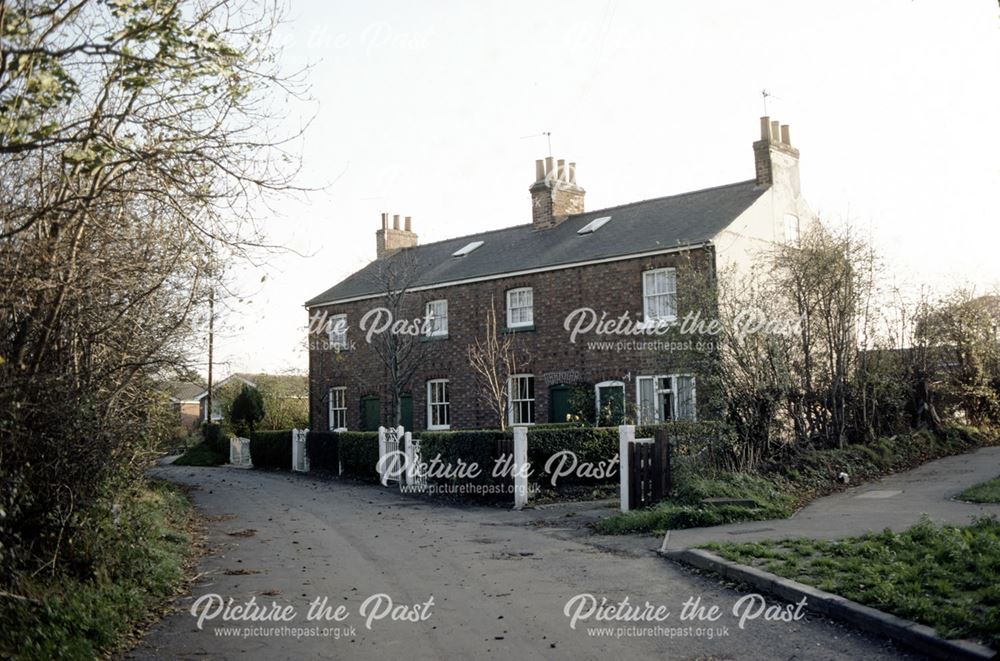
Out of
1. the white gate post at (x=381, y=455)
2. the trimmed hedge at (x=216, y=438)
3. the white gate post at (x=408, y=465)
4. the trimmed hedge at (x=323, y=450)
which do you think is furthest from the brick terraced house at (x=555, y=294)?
the white gate post at (x=408, y=465)

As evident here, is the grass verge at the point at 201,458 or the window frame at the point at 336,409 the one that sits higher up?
the window frame at the point at 336,409

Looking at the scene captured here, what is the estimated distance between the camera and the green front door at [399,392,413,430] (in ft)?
95.3

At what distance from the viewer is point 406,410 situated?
29406mm

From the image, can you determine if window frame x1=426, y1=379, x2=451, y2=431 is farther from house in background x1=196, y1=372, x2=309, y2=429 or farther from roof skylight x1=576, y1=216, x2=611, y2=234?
house in background x1=196, y1=372, x2=309, y2=429

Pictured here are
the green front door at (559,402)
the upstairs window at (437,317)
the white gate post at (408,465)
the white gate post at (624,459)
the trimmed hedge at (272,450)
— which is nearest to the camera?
the white gate post at (624,459)

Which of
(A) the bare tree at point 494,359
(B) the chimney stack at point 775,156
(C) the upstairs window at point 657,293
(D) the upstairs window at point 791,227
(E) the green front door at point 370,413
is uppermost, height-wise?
(B) the chimney stack at point 775,156

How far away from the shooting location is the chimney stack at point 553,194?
2861 centimetres

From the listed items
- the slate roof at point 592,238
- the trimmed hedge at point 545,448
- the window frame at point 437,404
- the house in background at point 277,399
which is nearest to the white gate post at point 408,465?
the trimmed hedge at point 545,448

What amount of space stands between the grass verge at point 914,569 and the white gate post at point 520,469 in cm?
661

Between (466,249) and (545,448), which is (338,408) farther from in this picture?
(545,448)

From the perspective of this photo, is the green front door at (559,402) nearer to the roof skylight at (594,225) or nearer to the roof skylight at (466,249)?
the roof skylight at (594,225)

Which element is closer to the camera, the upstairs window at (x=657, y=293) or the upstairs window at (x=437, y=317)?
the upstairs window at (x=657, y=293)

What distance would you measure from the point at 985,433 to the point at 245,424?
93.6 ft

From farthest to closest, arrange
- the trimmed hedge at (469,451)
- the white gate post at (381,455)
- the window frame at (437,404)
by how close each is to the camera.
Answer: the window frame at (437,404), the white gate post at (381,455), the trimmed hedge at (469,451)
